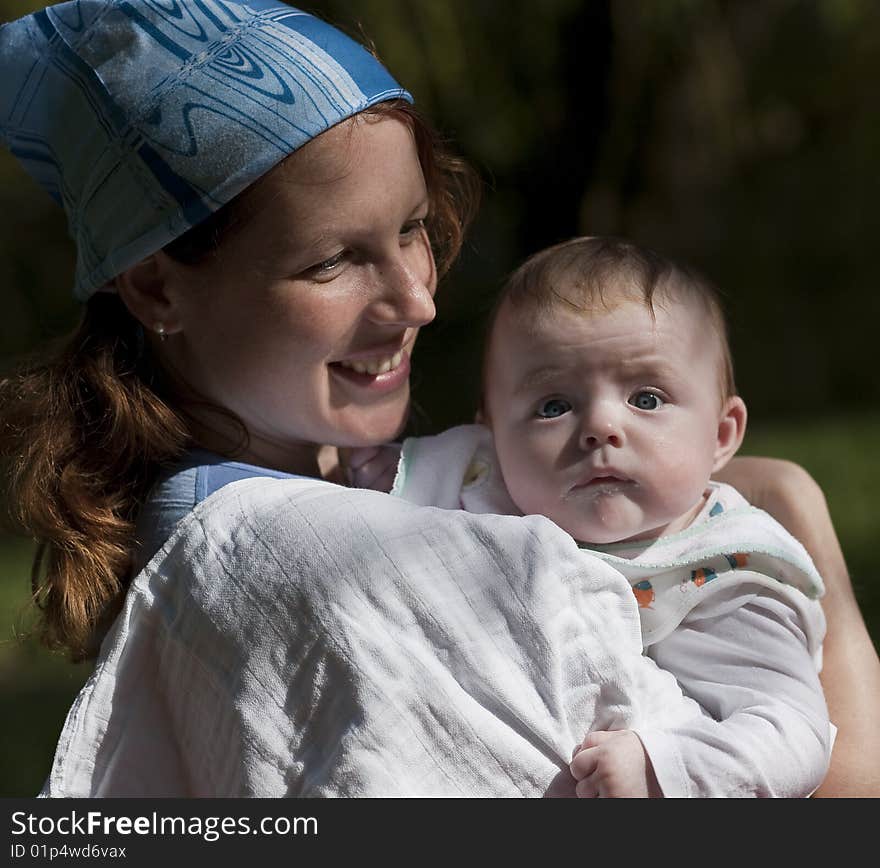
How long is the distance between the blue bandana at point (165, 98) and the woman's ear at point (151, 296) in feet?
0.14

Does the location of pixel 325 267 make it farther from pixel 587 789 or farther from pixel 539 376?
pixel 587 789

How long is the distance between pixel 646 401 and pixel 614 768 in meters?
0.63

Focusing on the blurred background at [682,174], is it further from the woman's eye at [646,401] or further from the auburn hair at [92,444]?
the woman's eye at [646,401]

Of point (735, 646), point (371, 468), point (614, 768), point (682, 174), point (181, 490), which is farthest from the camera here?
point (682, 174)

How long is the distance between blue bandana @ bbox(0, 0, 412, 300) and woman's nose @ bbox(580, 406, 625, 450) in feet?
2.08

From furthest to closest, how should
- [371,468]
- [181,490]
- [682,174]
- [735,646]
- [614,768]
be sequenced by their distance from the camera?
[682,174] < [371,468] < [181,490] < [735,646] < [614,768]

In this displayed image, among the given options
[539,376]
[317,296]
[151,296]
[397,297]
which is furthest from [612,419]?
[151,296]

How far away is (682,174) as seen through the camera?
8.80 m

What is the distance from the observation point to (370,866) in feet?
5.98

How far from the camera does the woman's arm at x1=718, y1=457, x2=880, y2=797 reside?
2062mm

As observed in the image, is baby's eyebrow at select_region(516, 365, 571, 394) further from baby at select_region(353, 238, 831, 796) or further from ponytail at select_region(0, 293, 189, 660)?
ponytail at select_region(0, 293, 189, 660)

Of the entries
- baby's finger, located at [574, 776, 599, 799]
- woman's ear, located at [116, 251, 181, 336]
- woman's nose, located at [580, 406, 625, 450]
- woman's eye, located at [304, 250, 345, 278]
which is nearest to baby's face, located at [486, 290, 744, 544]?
woman's nose, located at [580, 406, 625, 450]

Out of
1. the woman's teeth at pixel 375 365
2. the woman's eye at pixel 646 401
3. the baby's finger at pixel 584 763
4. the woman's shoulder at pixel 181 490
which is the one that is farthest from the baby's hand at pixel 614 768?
the woman's teeth at pixel 375 365

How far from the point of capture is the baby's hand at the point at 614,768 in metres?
1.72
